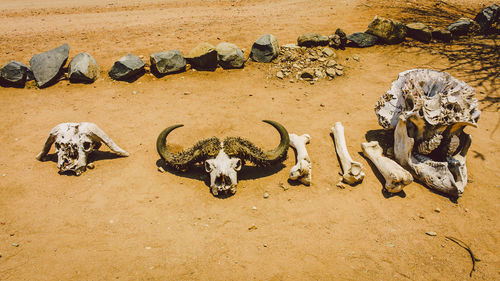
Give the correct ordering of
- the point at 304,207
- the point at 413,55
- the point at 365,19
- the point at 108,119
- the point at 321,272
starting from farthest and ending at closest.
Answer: the point at 365,19
the point at 413,55
the point at 108,119
the point at 304,207
the point at 321,272

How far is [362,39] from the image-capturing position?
31.7 feet

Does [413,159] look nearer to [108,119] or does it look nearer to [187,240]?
[187,240]

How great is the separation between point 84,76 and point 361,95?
24.8 ft

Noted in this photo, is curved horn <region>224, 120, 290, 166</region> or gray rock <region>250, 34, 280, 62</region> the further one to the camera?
gray rock <region>250, 34, 280, 62</region>

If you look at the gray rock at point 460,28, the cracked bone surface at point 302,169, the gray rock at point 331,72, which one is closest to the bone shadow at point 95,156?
the cracked bone surface at point 302,169

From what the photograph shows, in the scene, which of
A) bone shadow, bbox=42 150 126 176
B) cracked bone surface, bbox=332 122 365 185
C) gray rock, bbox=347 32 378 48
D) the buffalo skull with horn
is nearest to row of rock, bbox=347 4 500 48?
gray rock, bbox=347 32 378 48

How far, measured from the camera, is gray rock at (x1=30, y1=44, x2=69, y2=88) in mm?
7961

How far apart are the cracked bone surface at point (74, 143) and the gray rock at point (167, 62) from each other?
140 inches

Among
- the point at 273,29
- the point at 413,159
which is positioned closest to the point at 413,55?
the point at 273,29

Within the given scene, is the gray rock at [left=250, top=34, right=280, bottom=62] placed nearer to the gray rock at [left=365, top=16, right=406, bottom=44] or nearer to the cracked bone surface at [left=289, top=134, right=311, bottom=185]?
the gray rock at [left=365, top=16, right=406, bottom=44]

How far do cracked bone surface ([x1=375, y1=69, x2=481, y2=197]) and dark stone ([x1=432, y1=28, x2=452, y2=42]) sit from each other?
6250 mm

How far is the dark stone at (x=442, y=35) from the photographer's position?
9.88 m

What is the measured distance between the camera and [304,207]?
4559 mm

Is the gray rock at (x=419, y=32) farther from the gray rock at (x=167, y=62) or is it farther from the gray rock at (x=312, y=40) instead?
the gray rock at (x=167, y=62)
